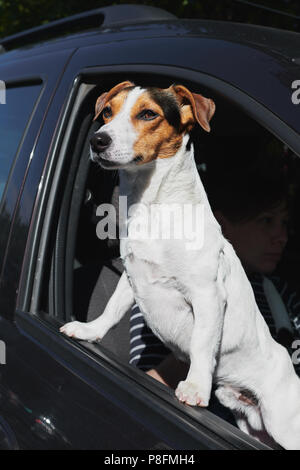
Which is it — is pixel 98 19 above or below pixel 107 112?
above

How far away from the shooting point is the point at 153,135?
7.21ft

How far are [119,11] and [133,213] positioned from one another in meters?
1.37

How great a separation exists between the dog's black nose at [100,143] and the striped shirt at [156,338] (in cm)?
73

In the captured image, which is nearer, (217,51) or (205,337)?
(217,51)

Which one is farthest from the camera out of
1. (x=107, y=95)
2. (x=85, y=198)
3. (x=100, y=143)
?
(x=85, y=198)

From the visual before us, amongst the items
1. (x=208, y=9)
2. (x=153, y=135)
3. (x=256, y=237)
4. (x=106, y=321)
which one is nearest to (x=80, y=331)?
(x=106, y=321)

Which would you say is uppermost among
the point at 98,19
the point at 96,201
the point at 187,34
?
the point at 98,19

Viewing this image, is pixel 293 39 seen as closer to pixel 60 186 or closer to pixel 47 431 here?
pixel 60 186

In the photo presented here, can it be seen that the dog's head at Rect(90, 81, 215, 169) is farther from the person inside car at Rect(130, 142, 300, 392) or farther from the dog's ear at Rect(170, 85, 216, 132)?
the person inside car at Rect(130, 142, 300, 392)

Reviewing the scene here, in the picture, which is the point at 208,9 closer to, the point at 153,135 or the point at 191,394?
the point at 153,135

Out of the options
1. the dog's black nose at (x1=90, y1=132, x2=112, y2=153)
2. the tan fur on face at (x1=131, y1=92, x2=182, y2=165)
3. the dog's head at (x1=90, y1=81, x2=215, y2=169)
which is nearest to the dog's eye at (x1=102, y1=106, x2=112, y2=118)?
the dog's head at (x1=90, y1=81, x2=215, y2=169)

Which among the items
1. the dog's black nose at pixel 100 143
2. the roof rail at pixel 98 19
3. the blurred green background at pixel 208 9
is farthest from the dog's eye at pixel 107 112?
the blurred green background at pixel 208 9

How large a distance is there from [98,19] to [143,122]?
1219 millimetres

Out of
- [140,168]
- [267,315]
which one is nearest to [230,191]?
[267,315]
